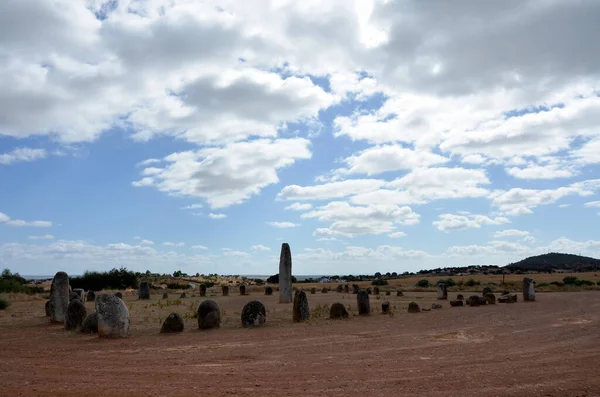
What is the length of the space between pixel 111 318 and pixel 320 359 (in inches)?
271

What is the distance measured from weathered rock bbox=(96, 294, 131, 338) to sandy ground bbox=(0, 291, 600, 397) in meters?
0.41

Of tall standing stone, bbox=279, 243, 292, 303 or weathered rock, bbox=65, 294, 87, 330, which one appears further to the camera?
tall standing stone, bbox=279, 243, 292, 303

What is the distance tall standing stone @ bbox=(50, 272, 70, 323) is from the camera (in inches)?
790

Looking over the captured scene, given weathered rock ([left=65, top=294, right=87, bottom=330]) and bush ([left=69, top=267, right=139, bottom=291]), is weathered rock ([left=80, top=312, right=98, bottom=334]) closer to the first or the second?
weathered rock ([left=65, top=294, right=87, bottom=330])

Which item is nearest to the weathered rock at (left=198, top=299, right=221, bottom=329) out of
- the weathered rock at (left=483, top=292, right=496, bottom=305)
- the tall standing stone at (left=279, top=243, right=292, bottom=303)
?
the tall standing stone at (left=279, top=243, right=292, bottom=303)

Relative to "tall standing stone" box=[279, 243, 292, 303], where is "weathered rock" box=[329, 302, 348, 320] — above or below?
below

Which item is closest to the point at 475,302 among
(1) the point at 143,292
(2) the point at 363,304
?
(2) the point at 363,304

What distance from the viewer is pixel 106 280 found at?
2189 inches

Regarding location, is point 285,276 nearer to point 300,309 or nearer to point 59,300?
point 300,309

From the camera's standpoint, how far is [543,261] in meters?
133

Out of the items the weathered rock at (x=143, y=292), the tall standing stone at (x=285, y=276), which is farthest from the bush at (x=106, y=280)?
the tall standing stone at (x=285, y=276)

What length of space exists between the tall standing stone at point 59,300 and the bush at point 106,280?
116 ft

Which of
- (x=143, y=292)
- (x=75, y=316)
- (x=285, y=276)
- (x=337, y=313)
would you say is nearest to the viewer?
(x=75, y=316)

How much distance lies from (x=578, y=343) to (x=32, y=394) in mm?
12152
